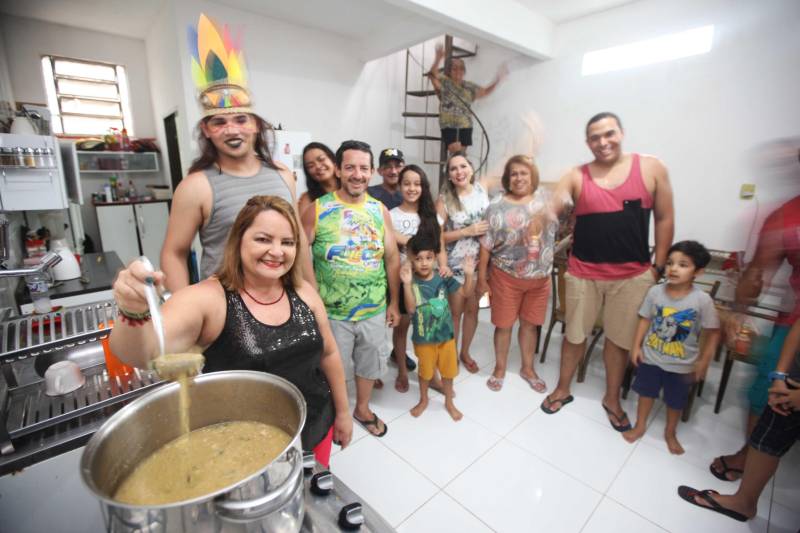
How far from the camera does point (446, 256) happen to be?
2.35 m

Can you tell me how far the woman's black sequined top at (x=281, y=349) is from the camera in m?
0.96

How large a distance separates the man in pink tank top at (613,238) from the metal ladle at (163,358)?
194 centimetres

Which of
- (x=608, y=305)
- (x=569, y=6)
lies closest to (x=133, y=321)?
(x=608, y=305)

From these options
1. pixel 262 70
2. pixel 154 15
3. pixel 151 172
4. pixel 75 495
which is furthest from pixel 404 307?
pixel 151 172

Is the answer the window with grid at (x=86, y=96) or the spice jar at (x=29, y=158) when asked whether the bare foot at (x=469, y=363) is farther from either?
the window with grid at (x=86, y=96)

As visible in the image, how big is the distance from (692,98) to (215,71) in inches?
159

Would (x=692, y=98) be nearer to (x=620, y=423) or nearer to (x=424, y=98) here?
(x=620, y=423)

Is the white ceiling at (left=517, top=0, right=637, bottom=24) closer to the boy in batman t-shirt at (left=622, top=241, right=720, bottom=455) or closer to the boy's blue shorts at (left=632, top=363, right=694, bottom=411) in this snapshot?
the boy in batman t-shirt at (left=622, top=241, right=720, bottom=455)

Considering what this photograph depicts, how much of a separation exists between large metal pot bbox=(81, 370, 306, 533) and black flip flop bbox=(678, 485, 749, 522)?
76.1 inches

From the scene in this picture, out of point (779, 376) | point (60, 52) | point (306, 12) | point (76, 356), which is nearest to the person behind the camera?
point (76, 356)

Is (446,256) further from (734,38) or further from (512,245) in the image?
(734,38)

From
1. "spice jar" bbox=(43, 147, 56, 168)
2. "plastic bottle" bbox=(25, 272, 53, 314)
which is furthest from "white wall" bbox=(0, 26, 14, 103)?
"plastic bottle" bbox=(25, 272, 53, 314)

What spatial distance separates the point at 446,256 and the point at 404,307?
42 cm

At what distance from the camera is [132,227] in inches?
191
